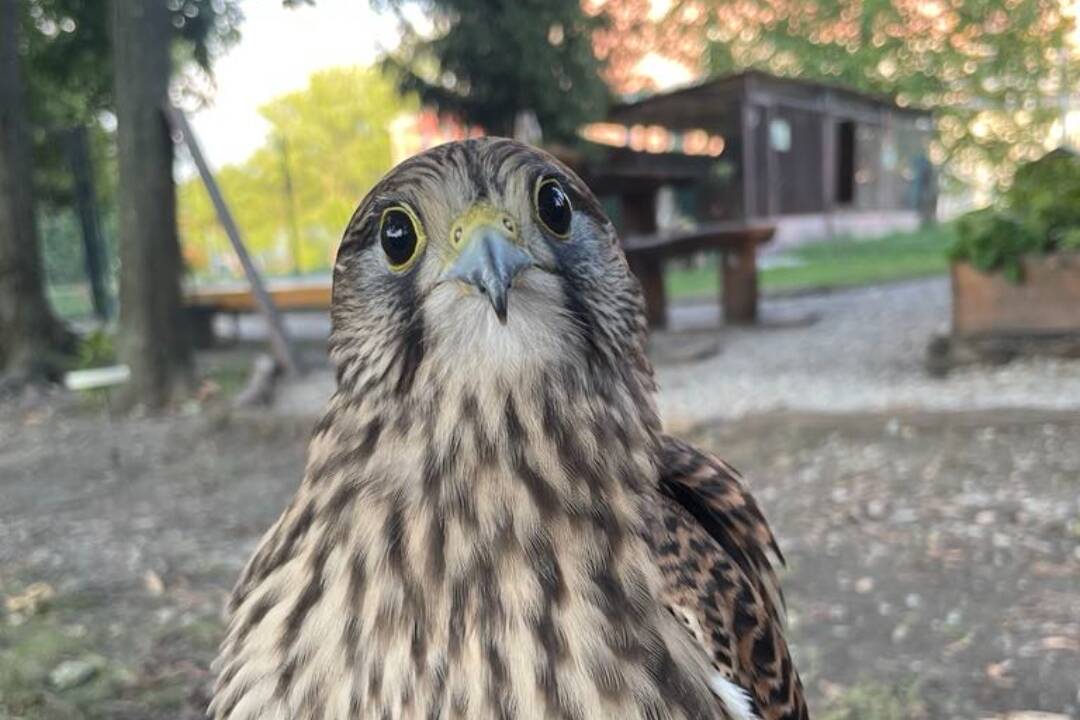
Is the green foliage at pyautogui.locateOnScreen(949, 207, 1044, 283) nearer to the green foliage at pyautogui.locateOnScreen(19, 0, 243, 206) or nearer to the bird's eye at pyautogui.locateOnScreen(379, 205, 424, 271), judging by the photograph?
the green foliage at pyautogui.locateOnScreen(19, 0, 243, 206)

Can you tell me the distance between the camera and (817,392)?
253 inches

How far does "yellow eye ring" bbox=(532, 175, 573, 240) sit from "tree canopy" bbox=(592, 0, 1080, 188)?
23.4 ft

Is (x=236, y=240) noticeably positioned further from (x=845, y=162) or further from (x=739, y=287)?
(x=845, y=162)

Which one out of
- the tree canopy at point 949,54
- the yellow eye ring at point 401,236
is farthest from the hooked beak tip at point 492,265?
the tree canopy at point 949,54

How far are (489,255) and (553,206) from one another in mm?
180

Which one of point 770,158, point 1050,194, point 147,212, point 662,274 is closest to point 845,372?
point 1050,194

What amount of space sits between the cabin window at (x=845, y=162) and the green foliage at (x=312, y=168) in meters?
11.4

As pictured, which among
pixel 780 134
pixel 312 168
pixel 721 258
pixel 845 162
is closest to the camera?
pixel 721 258

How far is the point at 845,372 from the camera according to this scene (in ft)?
23.6

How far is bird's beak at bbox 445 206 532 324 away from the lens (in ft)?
4.36

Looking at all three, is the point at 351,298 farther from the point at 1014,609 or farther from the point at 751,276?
the point at 751,276

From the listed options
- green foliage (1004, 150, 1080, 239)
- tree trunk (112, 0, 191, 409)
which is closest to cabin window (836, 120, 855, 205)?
green foliage (1004, 150, 1080, 239)

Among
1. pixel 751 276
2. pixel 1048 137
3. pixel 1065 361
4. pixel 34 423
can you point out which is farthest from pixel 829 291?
pixel 34 423

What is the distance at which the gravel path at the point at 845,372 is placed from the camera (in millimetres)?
5648
